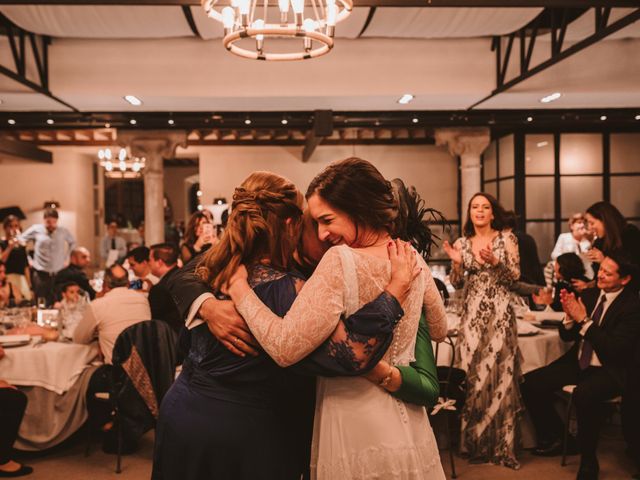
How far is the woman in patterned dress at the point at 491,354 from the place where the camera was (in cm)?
423

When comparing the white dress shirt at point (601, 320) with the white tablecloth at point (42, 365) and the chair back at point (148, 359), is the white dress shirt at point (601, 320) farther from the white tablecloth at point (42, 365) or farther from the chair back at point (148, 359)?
the white tablecloth at point (42, 365)

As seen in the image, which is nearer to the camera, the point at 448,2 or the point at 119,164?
the point at 448,2

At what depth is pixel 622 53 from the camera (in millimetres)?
7805

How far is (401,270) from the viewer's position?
64.6 inches

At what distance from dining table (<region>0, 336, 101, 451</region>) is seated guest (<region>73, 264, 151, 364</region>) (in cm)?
16

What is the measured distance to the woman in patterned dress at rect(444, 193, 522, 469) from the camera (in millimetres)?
4234

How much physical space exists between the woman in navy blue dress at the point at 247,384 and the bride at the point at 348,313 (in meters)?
0.08

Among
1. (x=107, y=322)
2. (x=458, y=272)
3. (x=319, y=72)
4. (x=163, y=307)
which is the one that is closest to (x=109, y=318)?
(x=107, y=322)

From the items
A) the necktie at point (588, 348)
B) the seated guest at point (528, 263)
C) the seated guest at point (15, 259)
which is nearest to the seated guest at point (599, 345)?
the necktie at point (588, 348)

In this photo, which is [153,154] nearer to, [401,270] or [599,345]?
[599,345]

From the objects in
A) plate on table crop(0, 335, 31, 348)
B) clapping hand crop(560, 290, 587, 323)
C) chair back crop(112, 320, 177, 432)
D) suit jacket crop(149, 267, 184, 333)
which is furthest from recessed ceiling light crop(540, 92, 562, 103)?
plate on table crop(0, 335, 31, 348)

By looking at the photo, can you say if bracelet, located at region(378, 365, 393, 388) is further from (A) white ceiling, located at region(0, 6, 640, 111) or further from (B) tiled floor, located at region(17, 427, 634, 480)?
(A) white ceiling, located at region(0, 6, 640, 111)

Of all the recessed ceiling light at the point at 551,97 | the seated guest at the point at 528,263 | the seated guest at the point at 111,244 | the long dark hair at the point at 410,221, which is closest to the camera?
the long dark hair at the point at 410,221

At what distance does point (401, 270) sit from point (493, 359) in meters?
2.84
